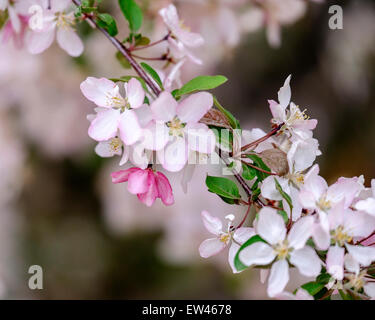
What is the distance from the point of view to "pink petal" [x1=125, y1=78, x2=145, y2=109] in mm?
585

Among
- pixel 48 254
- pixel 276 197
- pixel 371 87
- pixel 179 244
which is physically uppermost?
pixel 371 87

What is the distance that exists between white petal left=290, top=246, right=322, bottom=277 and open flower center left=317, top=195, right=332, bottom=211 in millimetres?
48

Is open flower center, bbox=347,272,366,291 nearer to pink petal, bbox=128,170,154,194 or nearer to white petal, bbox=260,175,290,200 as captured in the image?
white petal, bbox=260,175,290,200

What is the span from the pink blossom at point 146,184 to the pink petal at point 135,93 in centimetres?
9

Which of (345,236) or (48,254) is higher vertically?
(48,254)

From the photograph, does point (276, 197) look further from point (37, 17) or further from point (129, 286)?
point (129, 286)

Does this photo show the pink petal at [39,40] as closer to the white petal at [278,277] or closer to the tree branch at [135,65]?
the tree branch at [135,65]

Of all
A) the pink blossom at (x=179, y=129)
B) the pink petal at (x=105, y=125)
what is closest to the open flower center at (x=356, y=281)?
the pink blossom at (x=179, y=129)

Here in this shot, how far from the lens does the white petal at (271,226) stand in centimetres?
55

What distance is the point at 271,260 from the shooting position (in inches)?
21.6

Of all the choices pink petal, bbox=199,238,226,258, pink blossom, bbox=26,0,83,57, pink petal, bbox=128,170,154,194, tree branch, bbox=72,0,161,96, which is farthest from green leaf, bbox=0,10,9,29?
pink petal, bbox=199,238,226,258
